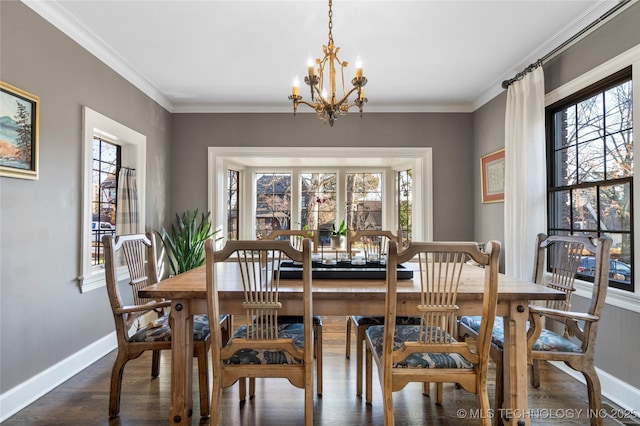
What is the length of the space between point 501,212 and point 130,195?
3.70 metres

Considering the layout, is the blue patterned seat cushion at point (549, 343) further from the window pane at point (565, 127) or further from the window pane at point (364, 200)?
the window pane at point (364, 200)

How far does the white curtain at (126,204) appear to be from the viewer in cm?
320

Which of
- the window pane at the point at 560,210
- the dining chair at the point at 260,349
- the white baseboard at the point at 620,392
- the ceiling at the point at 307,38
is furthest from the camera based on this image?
the window pane at the point at 560,210

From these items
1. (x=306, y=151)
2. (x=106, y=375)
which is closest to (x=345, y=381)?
(x=106, y=375)

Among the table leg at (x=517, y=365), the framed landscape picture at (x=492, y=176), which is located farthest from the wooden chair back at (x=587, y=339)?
the framed landscape picture at (x=492, y=176)

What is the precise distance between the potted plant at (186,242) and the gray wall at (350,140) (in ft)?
0.83

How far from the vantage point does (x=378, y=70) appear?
10.6ft

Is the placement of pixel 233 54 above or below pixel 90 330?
above

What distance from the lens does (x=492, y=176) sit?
3727 millimetres

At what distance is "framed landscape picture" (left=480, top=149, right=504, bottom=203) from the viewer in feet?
11.7

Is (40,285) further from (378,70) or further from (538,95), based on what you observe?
(538,95)

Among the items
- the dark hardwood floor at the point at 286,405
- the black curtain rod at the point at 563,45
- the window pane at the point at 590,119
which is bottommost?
the dark hardwood floor at the point at 286,405

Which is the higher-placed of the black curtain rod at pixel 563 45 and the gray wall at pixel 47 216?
the black curtain rod at pixel 563 45

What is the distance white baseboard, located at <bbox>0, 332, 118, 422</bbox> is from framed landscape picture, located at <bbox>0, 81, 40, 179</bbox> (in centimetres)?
127
